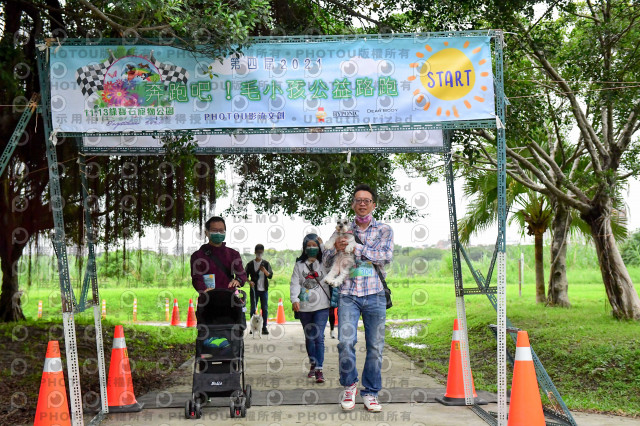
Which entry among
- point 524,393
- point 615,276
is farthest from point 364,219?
point 615,276

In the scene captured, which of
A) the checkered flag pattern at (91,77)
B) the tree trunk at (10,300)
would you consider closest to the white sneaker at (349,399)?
the checkered flag pattern at (91,77)

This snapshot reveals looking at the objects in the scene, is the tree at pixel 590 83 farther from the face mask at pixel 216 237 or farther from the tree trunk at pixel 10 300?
the tree trunk at pixel 10 300

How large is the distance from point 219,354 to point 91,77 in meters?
2.82

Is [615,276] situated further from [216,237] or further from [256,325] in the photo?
[216,237]

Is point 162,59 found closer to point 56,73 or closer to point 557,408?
point 56,73

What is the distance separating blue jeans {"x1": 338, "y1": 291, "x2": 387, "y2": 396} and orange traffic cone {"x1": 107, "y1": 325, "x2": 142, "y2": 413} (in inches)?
86.0

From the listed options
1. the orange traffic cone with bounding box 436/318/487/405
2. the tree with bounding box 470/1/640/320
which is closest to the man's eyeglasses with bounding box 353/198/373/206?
the orange traffic cone with bounding box 436/318/487/405

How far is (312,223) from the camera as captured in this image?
1402cm

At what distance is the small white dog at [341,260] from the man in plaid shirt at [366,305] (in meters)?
0.05

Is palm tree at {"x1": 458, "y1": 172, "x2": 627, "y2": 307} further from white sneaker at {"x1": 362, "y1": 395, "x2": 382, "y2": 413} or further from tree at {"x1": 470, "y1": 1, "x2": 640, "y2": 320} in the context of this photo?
white sneaker at {"x1": 362, "y1": 395, "x2": 382, "y2": 413}

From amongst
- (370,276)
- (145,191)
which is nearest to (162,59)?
(370,276)

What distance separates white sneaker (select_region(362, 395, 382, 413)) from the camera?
629cm

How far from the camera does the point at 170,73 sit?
240 inches

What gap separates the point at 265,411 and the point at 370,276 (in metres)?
1.70
